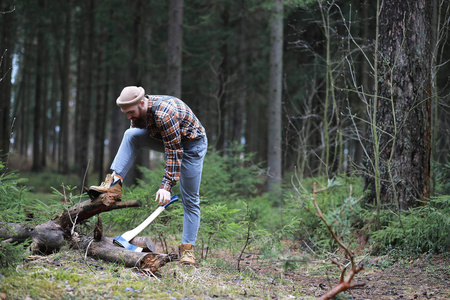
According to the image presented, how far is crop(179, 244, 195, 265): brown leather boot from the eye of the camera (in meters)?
4.69

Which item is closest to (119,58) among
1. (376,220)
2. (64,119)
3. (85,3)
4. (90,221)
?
(85,3)

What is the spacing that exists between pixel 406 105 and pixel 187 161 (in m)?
3.54

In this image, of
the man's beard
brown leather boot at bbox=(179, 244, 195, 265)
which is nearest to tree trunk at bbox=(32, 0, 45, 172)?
the man's beard

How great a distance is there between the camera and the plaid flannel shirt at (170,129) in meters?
4.33

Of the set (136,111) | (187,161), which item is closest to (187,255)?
(187,161)

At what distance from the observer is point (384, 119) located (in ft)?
20.1

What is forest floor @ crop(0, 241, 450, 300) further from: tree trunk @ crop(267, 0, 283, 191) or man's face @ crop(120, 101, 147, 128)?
tree trunk @ crop(267, 0, 283, 191)

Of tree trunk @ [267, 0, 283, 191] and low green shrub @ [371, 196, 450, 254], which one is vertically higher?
tree trunk @ [267, 0, 283, 191]

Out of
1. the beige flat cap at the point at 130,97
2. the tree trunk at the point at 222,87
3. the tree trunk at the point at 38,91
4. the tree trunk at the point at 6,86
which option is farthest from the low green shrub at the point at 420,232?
the tree trunk at the point at 38,91

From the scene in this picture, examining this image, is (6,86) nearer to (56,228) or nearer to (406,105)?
(56,228)

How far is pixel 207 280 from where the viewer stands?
417 cm

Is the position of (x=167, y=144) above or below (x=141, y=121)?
below

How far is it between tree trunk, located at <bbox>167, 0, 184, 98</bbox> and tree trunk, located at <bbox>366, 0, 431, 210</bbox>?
5779 mm

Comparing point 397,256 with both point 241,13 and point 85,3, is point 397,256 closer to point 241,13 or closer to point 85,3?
point 241,13
